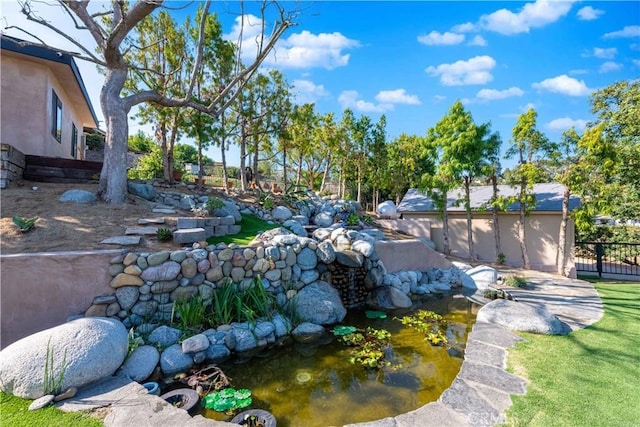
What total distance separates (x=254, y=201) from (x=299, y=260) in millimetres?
5386

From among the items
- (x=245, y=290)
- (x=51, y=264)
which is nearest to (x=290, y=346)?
(x=245, y=290)

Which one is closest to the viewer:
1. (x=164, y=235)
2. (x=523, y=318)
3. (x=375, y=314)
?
(x=523, y=318)

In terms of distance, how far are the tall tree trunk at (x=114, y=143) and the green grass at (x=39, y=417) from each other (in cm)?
501

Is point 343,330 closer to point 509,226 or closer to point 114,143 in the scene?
point 114,143

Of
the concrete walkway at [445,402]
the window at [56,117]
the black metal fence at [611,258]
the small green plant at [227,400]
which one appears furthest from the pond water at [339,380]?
the black metal fence at [611,258]

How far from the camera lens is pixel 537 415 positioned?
2.62 meters

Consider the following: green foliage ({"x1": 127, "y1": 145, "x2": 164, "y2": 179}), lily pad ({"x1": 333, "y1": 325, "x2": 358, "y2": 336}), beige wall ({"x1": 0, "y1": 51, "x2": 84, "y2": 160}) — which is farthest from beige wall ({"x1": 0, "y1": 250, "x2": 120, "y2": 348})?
green foliage ({"x1": 127, "y1": 145, "x2": 164, "y2": 179})

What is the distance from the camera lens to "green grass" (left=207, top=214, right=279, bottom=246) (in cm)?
653

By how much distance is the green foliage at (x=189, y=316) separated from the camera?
4562 millimetres

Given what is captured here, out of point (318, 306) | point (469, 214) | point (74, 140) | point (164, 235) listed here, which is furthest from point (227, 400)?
point (74, 140)

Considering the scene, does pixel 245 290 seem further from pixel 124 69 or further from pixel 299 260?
pixel 124 69

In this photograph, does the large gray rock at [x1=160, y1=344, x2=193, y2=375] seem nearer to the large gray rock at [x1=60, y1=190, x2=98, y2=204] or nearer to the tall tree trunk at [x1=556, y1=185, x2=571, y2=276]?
the large gray rock at [x1=60, y1=190, x2=98, y2=204]

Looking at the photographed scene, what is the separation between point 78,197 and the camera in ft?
21.4

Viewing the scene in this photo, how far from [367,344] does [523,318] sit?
2.68 meters
